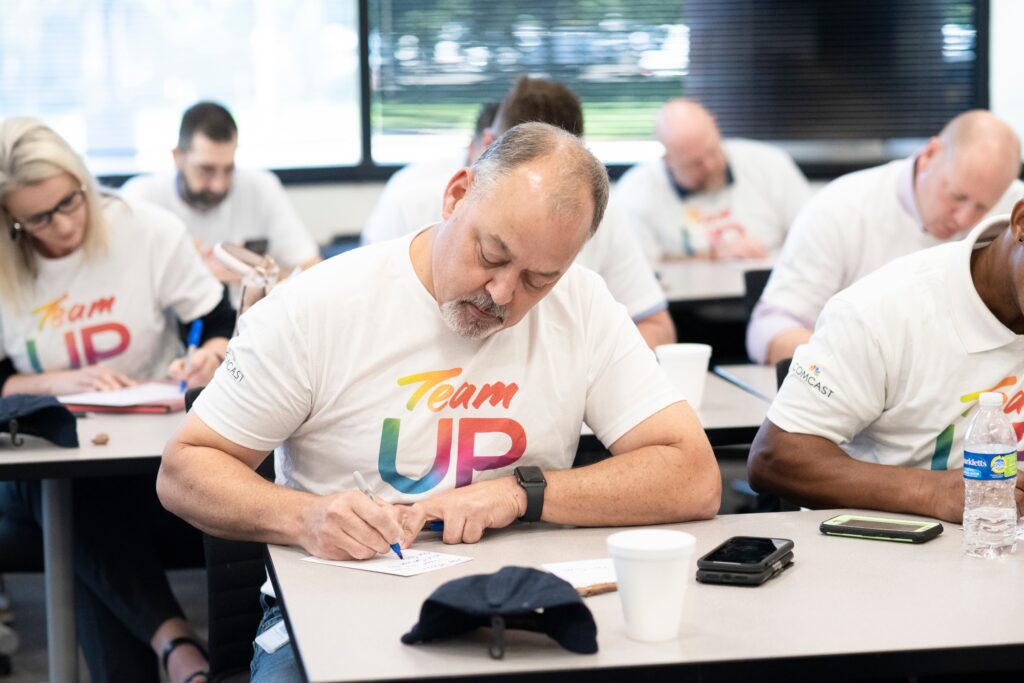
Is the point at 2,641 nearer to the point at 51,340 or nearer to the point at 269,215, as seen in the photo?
the point at 51,340

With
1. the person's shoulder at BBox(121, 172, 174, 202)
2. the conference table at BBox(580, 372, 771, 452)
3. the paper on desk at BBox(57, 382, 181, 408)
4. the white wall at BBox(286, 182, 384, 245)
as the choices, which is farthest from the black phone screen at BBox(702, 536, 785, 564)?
the white wall at BBox(286, 182, 384, 245)

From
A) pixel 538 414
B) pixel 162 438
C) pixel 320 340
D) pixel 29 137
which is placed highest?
pixel 29 137

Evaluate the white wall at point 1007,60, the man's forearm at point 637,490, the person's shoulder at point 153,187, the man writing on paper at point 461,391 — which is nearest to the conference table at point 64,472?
the man writing on paper at point 461,391

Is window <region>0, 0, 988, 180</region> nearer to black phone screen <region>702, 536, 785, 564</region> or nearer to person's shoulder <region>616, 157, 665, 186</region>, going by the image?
person's shoulder <region>616, 157, 665, 186</region>

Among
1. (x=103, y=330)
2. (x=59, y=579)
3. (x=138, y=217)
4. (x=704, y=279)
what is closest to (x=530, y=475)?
(x=59, y=579)

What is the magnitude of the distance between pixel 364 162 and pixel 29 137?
363 cm

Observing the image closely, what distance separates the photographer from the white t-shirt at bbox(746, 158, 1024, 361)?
381 centimetres

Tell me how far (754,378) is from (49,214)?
6.22 feet

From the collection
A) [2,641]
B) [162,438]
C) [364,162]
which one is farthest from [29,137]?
[364,162]

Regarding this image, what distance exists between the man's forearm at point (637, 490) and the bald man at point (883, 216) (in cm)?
155

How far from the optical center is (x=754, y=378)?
11.3 feet

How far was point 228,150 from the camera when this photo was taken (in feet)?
18.0

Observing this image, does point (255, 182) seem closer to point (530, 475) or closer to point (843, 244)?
point (843, 244)

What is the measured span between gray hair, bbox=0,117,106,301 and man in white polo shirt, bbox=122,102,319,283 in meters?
1.82
